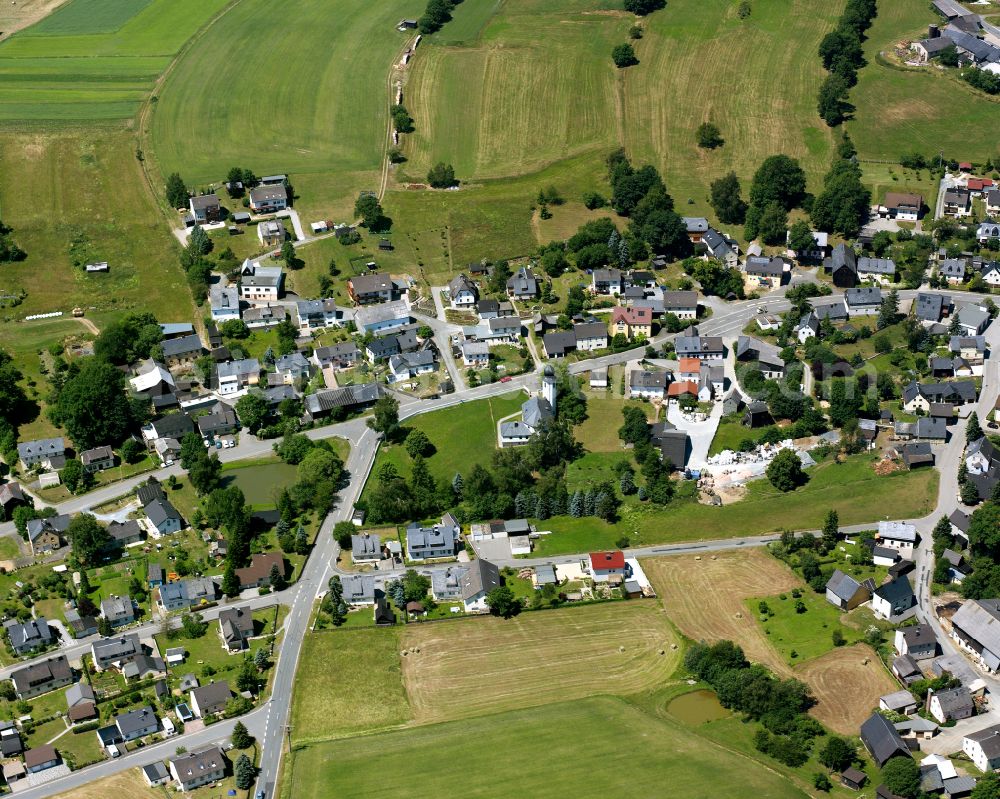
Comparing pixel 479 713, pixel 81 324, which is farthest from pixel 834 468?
pixel 81 324

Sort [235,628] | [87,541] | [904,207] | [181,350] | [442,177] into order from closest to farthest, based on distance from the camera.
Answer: [235,628]
[87,541]
[181,350]
[904,207]
[442,177]

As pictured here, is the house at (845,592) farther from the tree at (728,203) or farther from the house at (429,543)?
the tree at (728,203)

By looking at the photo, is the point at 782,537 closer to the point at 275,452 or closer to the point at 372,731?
the point at 372,731

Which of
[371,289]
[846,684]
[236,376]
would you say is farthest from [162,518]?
[846,684]

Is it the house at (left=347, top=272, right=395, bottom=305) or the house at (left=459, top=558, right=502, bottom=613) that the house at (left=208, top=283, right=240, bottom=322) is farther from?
the house at (left=459, top=558, right=502, bottom=613)

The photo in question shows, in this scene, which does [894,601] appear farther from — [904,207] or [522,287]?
[904,207]

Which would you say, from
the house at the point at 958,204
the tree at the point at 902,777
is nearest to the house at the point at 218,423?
the tree at the point at 902,777
